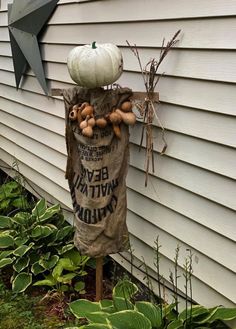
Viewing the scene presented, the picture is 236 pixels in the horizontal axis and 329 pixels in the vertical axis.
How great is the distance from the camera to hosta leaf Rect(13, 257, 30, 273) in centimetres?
388

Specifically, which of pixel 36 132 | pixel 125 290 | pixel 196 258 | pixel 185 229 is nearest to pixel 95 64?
pixel 185 229

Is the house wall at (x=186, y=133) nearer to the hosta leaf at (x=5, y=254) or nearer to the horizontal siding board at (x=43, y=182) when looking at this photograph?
the hosta leaf at (x=5, y=254)

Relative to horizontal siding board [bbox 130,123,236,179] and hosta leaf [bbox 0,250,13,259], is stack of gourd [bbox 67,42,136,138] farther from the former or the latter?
hosta leaf [bbox 0,250,13,259]

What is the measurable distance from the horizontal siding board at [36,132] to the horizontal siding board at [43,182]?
35cm

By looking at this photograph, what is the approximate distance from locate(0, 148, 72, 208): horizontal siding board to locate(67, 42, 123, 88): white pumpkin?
167 cm

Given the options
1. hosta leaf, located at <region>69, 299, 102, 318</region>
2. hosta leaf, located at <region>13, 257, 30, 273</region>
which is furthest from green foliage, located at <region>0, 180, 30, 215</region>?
hosta leaf, located at <region>69, 299, 102, 318</region>

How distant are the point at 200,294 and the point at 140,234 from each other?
653 millimetres

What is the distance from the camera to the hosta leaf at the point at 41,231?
4059 millimetres

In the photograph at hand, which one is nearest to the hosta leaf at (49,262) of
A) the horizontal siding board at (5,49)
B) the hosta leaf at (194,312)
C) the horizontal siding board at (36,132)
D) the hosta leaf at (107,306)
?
the hosta leaf at (107,306)

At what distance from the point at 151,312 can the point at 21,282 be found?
52.0 inches

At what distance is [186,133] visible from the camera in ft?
9.10

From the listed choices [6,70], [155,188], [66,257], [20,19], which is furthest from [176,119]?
[6,70]

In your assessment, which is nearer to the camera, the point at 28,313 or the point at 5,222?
the point at 28,313

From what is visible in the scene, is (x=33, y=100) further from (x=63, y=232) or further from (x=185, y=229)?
(x=185, y=229)
